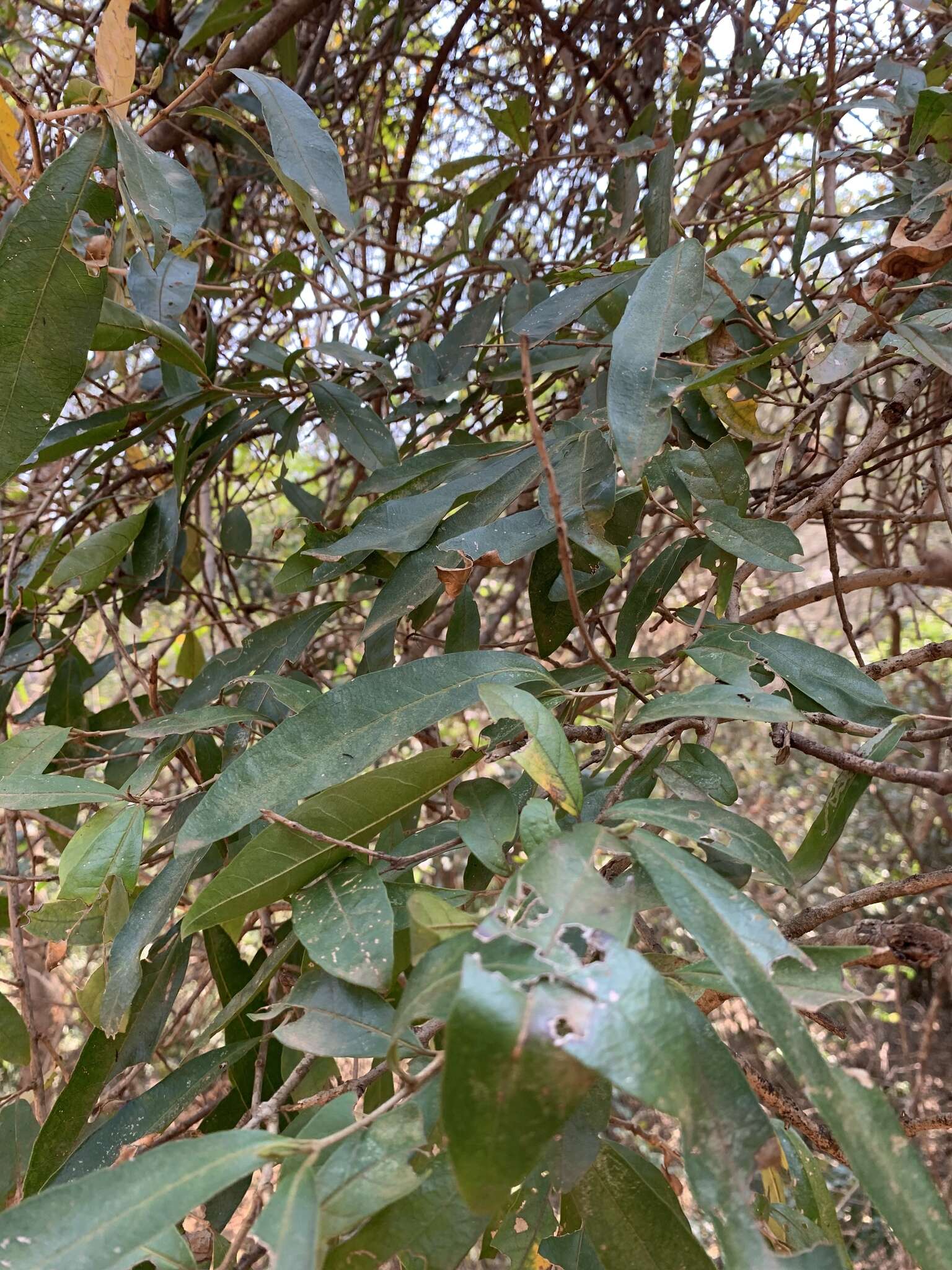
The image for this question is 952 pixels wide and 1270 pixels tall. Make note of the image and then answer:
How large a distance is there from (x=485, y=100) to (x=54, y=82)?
0.78 m

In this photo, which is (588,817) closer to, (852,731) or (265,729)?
(852,731)

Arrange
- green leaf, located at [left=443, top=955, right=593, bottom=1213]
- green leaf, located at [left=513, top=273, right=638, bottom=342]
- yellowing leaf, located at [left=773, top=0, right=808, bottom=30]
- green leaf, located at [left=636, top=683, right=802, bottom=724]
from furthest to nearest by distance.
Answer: yellowing leaf, located at [left=773, top=0, right=808, bottom=30] < green leaf, located at [left=513, top=273, right=638, bottom=342] < green leaf, located at [left=636, top=683, right=802, bottom=724] < green leaf, located at [left=443, top=955, right=593, bottom=1213]

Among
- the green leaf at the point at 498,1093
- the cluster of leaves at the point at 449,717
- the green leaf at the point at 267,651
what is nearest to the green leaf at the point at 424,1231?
the cluster of leaves at the point at 449,717

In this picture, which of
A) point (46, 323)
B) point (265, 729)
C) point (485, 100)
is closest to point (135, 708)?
point (265, 729)

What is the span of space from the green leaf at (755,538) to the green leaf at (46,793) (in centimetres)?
46

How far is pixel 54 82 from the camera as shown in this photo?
1508 mm

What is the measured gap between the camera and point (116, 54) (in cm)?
66

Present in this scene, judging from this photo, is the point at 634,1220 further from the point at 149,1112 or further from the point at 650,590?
the point at 650,590

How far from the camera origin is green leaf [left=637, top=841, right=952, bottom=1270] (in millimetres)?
356

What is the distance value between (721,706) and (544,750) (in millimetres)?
110

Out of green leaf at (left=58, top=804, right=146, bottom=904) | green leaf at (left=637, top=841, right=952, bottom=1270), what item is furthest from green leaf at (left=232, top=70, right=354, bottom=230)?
green leaf at (left=637, top=841, right=952, bottom=1270)

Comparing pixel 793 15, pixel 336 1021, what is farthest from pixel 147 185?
pixel 793 15

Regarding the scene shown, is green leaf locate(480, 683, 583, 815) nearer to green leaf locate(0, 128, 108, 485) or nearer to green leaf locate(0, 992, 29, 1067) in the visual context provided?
green leaf locate(0, 128, 108, 485)

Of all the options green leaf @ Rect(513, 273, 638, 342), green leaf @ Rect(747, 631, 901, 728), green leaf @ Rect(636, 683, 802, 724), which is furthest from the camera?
green leaf @ Rect(513, 273, 638, 342)
